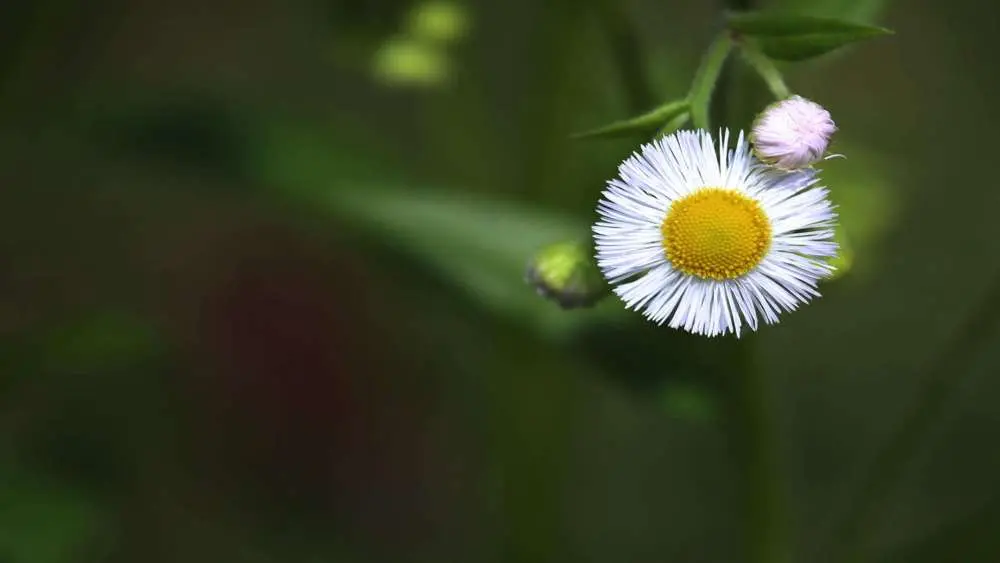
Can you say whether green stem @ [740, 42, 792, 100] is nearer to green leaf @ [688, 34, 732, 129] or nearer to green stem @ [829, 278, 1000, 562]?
green leaf @ [688, 34, 732, 129]

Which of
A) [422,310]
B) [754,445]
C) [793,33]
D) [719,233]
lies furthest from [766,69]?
[422,310]

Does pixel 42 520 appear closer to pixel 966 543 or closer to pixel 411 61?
pixel 411 61

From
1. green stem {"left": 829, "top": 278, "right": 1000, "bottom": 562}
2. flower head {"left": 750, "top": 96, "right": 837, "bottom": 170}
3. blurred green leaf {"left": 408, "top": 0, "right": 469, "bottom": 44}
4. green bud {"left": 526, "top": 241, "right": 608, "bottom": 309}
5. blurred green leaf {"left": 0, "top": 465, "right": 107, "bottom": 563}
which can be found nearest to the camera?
flower head {"left": 750, "top": 96, "right": 837, "bottom": 170}

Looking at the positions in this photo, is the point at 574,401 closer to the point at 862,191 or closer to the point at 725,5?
the point at 862,191

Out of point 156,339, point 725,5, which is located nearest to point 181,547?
point 156,339

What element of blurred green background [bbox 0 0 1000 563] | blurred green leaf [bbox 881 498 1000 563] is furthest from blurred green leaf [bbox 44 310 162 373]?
blurred green leaf [bbox 881 498 1000 563]
